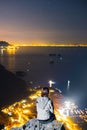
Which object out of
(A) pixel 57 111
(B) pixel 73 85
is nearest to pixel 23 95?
(A) pixel 57 111

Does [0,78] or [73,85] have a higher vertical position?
[0,78]

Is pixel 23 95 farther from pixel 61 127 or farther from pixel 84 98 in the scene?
pixel 61 127

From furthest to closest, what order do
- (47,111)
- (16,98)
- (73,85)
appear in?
1. (73,85)
2. (16,98)
3. (47,111)

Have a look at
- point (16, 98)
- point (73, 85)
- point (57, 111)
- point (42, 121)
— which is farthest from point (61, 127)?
point (73, 85)

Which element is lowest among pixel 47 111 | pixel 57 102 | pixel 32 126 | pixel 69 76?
pixel 69 76

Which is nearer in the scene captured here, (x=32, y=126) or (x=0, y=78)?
(x=32, y=126)

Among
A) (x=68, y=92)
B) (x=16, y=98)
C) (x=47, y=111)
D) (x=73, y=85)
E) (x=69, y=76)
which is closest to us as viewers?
(x=47, y=111)
